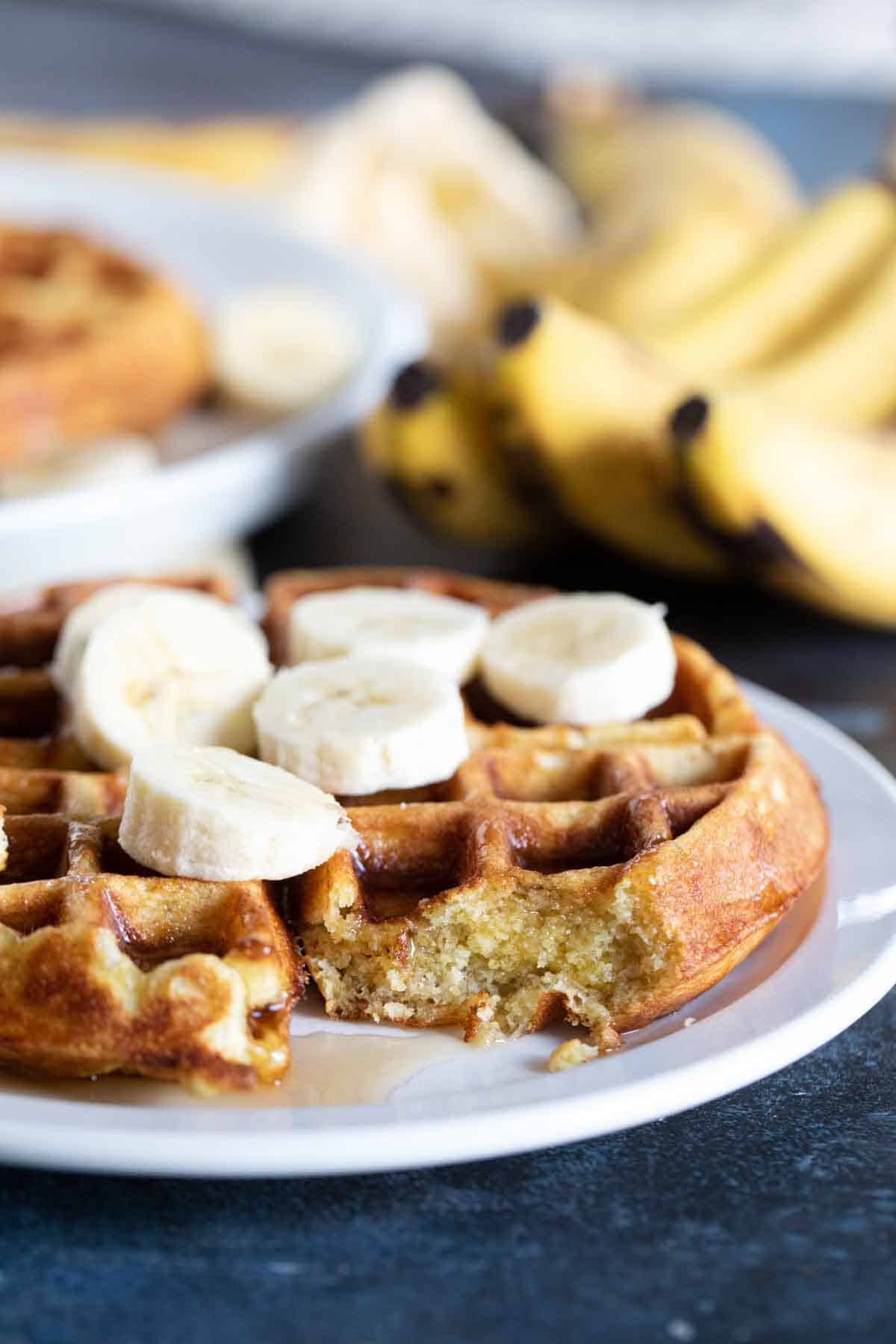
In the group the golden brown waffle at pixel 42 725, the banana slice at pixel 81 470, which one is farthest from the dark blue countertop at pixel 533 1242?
the banana slice at pixel 81 470

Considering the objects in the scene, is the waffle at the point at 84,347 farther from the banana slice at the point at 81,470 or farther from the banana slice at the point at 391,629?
the banana slice at the point at 391,629

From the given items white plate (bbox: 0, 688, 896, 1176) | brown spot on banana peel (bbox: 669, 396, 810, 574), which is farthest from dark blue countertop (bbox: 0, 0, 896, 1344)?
brown spot on banana peel (bbox: 669, 396, 810, 574)

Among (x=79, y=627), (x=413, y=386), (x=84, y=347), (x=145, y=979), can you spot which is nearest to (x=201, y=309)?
(x=84, y=347)

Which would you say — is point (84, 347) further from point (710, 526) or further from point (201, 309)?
point (710, 526)

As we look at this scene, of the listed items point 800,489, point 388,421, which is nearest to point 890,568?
point 800,489

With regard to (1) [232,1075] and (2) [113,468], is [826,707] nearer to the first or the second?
(2) [113,468]

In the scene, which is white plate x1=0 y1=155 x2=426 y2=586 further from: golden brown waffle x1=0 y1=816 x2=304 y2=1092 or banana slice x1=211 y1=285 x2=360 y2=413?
golden brown waffle x1=0 y1=816 x2=304 y2=1092
